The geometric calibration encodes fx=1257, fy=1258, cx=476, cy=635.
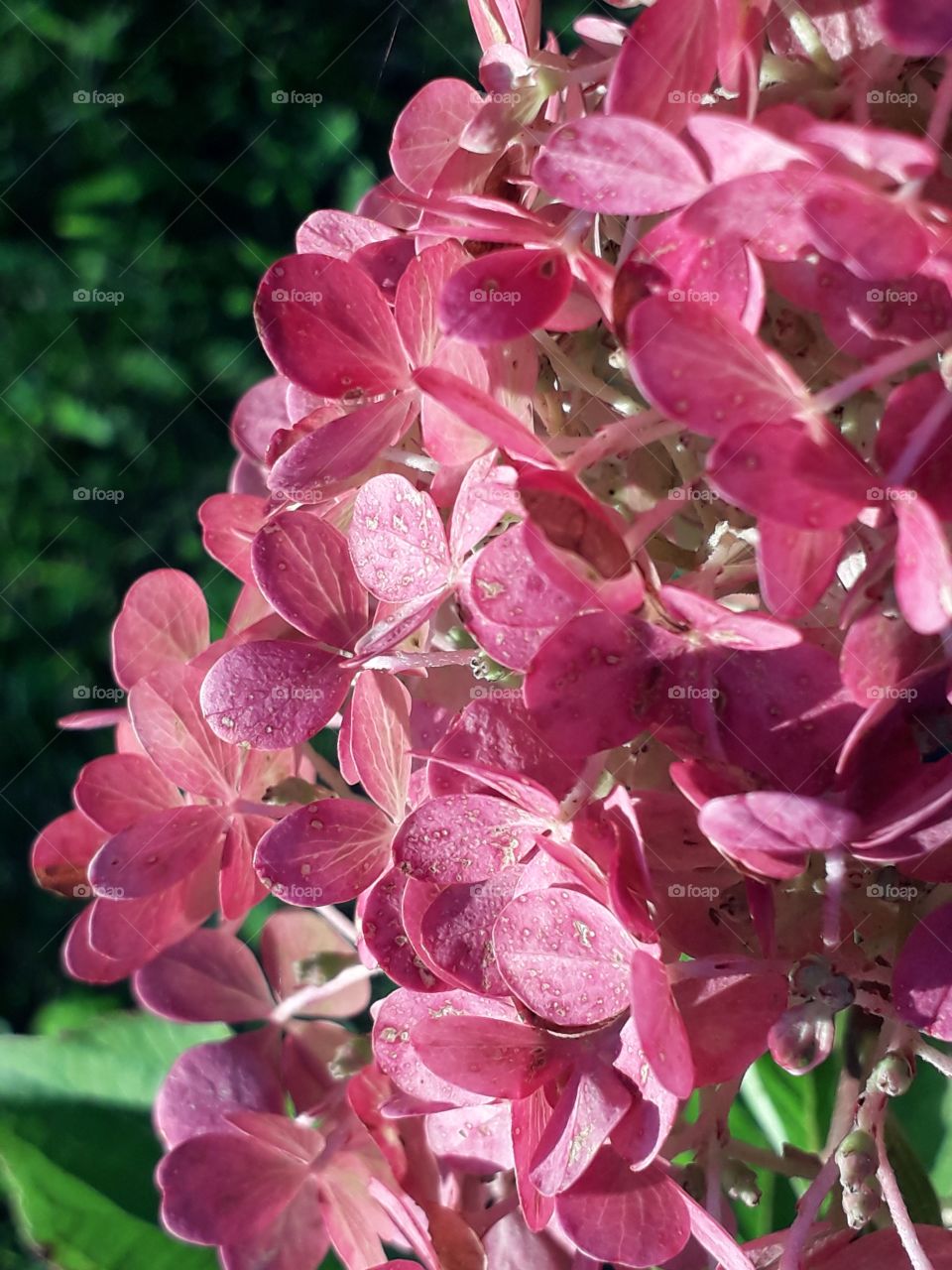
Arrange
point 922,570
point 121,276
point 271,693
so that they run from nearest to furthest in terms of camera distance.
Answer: point 922,570 → point 271,693 → point 121,276

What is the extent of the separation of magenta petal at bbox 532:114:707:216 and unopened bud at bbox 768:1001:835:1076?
18 cm

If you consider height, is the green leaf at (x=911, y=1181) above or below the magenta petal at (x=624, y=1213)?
below

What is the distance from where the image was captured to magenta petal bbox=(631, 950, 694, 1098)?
0.26 meters

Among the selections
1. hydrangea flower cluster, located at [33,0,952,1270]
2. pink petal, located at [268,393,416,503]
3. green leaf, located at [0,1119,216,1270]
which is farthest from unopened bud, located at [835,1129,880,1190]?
green leaf, located at [0,1119,216,1270]

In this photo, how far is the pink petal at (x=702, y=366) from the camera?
0.80ft

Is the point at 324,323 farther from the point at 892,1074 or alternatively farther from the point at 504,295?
the point at 892,1074

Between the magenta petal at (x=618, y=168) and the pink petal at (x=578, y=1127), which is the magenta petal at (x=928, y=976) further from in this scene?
the magenta petal at (x=618, y=168)

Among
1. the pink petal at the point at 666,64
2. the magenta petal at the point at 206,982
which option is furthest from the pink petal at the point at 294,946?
the pink petal at the point at 666,64

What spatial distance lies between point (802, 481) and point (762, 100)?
10 cm

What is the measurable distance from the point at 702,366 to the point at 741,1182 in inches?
9.2

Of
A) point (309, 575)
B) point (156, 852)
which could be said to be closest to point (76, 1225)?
point (156, 852)

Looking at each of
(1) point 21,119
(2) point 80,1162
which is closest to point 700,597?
(2) point 80,1162

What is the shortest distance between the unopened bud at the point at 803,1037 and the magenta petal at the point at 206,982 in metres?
0.24

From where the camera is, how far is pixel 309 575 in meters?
0.34
